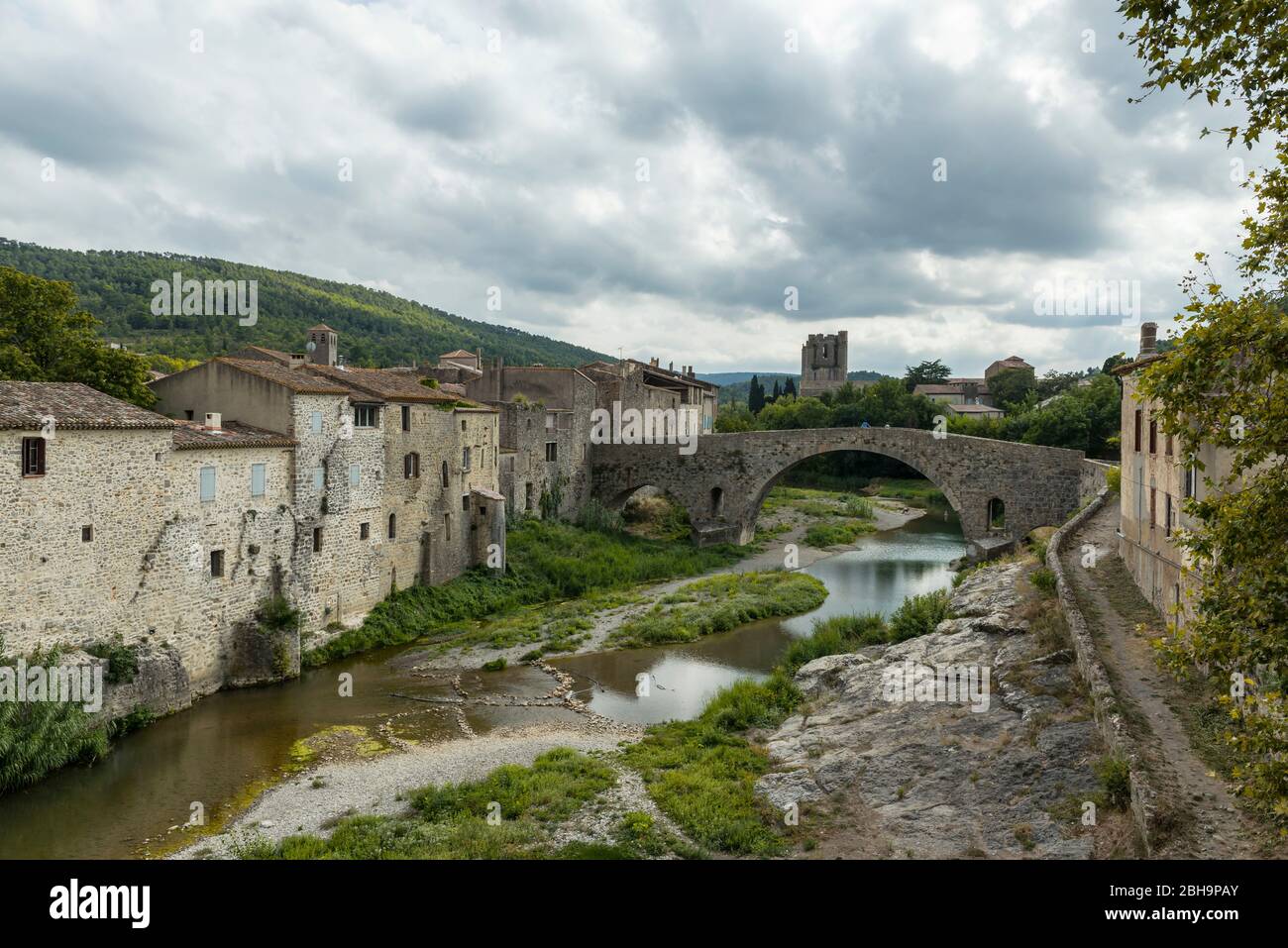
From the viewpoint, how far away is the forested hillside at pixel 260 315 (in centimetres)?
7625

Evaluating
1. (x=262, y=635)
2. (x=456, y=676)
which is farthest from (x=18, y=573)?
(x=456, y=676)

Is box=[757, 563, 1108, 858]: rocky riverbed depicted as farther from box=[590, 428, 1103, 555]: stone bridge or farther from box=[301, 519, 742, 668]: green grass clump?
box=[590, 428, 1103, 555]: stone bridge

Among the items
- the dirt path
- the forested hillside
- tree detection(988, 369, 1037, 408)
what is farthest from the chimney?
tree detection(988, 369, 1037, 408)

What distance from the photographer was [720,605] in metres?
29.2

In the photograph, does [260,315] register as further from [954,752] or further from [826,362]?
[954,752]

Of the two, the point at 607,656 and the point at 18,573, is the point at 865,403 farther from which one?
the point at 18,573

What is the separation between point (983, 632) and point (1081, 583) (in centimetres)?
215

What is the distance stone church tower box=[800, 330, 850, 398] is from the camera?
117625 mm

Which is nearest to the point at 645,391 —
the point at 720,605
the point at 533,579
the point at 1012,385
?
the point at 533,579

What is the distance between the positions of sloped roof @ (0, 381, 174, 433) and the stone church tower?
103602mm

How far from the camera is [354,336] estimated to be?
97.2m

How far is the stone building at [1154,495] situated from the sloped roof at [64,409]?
17591 mm

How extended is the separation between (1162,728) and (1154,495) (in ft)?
24.5

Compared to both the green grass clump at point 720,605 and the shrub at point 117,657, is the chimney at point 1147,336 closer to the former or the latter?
the green grass clump at point 720,605
